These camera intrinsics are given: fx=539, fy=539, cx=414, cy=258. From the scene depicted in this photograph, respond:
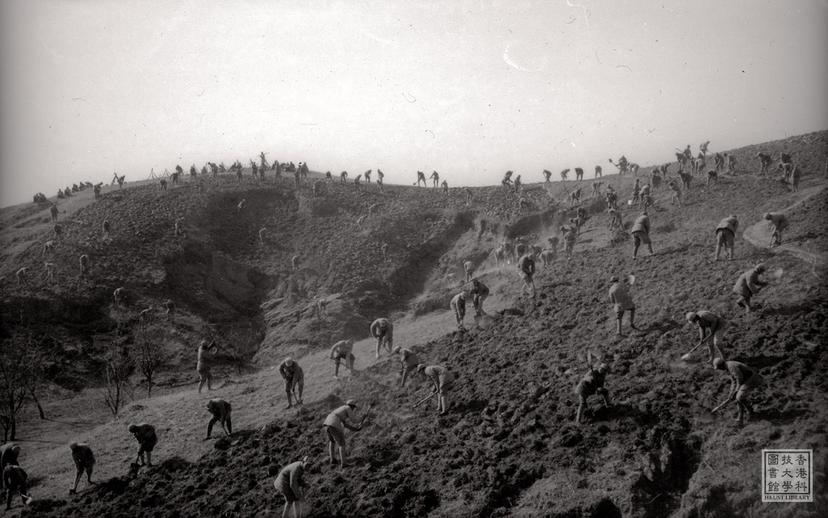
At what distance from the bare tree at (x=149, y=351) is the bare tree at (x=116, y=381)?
477 mm

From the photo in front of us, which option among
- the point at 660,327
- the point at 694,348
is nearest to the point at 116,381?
the point at 660,327

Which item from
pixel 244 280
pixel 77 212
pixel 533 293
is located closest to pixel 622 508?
pixel 533 293

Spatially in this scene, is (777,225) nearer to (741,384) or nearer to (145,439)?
(741,384)

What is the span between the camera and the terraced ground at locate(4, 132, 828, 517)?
30.2ft

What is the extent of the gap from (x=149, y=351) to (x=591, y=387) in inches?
763

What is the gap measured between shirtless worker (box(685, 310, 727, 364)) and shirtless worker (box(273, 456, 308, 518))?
8648 millimetres

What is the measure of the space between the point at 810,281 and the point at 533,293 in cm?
815

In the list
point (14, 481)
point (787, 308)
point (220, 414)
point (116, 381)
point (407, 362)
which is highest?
point (787, 308)

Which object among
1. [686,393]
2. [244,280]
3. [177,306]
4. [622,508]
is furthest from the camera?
[244,280]

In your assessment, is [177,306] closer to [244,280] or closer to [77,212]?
[244,280]

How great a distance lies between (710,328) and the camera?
37.5 ft

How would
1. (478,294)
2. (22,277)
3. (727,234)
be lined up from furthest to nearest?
(22,277), (478,294), (727,234)

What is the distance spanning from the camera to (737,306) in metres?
12.8

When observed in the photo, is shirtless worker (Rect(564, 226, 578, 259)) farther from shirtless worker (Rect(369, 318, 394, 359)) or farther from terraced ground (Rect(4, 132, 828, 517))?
shirtless worker (Rect(369, 318, 394, 359))
